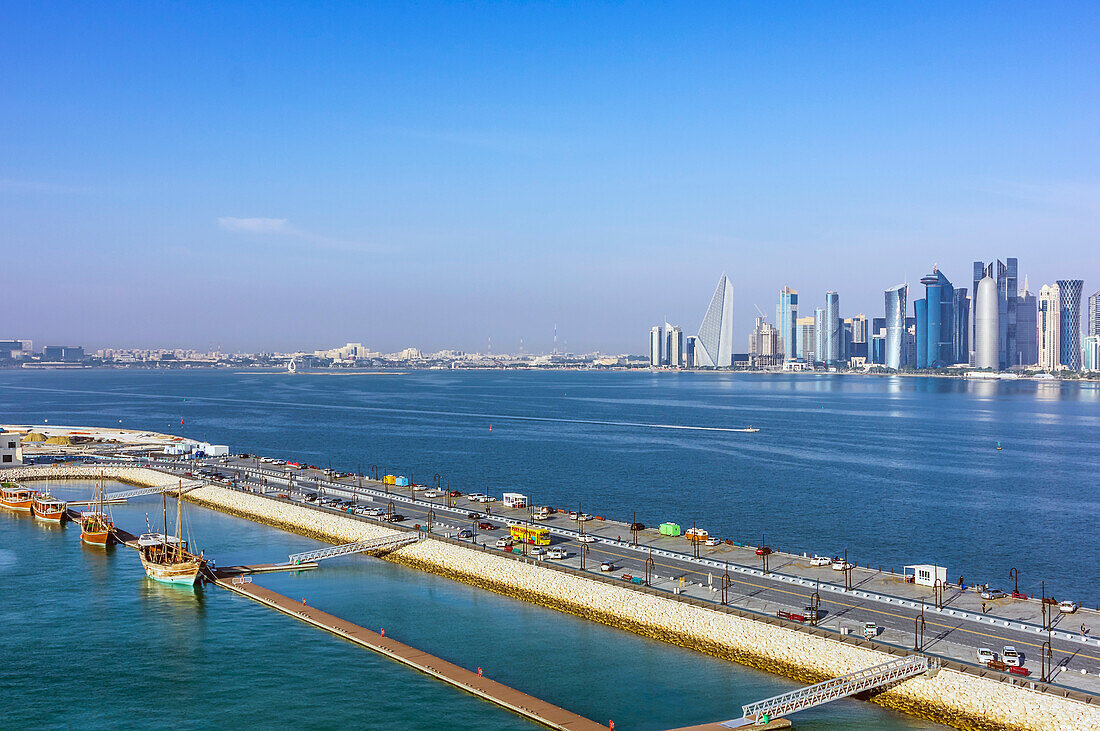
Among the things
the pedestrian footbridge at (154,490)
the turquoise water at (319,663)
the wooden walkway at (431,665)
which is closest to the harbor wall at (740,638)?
the turquoise water at (319,663)

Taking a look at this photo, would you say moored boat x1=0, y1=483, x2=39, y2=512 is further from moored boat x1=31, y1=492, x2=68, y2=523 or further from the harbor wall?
the harbor wall

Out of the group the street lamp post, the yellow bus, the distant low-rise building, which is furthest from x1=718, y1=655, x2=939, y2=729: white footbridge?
the distant low-rise building

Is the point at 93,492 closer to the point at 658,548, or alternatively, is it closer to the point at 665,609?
the point at 658,548

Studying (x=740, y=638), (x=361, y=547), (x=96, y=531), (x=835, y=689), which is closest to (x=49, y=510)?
(x=96, y=531)

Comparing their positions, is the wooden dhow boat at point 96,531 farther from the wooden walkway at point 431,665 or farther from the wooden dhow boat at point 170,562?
the wooden walkway at point 431,665

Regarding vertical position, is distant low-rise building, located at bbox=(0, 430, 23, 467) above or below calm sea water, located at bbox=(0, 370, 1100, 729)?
above

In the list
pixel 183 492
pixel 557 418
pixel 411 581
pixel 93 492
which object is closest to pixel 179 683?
pixel 411 581
